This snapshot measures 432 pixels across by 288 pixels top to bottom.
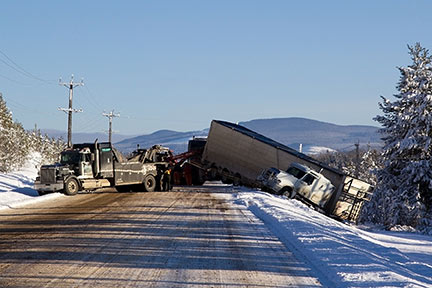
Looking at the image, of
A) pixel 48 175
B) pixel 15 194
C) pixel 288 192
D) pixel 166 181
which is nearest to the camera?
pixel 15 194

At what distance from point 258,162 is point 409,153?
34.0ft

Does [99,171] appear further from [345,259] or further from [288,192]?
[345,259]

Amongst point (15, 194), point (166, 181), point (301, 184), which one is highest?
point (166, 181)

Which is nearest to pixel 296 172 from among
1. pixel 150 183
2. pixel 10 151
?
pixel 150 183

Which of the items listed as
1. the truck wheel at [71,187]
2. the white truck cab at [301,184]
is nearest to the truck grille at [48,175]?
the truck wheel at [71,187]

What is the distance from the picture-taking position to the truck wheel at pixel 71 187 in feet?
93.4

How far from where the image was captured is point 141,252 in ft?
36.3

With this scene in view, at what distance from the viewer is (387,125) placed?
132 feet

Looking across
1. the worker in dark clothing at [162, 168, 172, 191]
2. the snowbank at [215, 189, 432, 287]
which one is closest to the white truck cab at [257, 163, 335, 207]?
the worker in dark clothing at [162, 168, 172, 191]

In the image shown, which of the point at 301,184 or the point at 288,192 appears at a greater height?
the point at 301,184

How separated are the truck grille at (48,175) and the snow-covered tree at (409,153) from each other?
21.4 metres

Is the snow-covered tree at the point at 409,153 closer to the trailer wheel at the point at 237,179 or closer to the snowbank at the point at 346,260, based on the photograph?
the trailer wheel at the point at 237,179

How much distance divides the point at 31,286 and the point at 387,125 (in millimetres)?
35710

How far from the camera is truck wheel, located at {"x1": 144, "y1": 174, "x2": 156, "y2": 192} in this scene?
3359 centimetres
